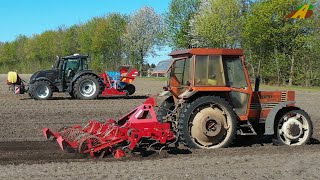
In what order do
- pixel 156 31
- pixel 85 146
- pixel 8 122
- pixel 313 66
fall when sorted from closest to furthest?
pixel 85 146, pixel 8 122, pixel 313 66, pixel 156 31

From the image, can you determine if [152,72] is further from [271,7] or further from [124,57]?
[124,57]

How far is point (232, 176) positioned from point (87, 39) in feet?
219

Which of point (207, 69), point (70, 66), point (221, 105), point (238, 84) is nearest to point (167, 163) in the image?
point (221, 105)

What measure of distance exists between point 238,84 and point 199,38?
49.3m

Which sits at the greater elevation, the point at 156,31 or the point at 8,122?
the point at 156,31

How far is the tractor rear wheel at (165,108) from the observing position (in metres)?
9.61

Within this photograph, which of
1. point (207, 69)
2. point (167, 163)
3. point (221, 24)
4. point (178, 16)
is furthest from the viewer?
point (178, 16)

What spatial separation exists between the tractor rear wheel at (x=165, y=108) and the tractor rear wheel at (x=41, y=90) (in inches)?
483

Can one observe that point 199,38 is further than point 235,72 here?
Yes

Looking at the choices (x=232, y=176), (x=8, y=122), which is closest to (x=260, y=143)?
(x=232, y=176)

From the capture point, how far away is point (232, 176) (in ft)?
21.5

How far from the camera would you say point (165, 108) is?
31.7 ft

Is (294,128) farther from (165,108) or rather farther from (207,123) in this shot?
(165,108)

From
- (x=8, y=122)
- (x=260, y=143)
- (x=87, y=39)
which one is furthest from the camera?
(x=87, y=39)
